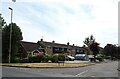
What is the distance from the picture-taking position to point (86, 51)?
125 metres

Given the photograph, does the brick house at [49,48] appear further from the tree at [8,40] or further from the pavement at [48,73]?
the pavement at [48,73]

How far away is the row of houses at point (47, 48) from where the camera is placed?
7762 cm

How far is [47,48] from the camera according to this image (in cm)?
9519

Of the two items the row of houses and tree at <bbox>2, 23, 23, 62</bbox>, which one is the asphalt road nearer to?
tree at <bbox>2, 23, 23, 62</bbox>

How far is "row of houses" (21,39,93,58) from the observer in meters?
77.6

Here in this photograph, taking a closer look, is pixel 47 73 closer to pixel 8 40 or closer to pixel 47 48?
pixel 8 40

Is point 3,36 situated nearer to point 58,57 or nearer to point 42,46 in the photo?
point 58,57

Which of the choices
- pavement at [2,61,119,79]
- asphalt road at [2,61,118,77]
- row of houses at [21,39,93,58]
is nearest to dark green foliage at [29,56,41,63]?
pavement at [2,61,119,79]

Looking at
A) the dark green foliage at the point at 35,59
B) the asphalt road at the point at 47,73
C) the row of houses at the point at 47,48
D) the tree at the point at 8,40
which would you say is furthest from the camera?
the row of houses at the point at 47,48

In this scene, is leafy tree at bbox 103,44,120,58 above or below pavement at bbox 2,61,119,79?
above

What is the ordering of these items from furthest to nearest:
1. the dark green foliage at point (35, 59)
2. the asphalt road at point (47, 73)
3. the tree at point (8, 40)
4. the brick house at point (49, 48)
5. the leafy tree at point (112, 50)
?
the leafy tree at point (112, 50), the brick house at point (49, 48), the tree at point (8, 40), the dark green foliage at point (35, 59), the asphalt road at point (47, 73)

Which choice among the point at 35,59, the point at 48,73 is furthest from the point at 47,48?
the point at 48,73

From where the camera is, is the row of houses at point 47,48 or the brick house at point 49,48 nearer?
the row of houses at point 47,48

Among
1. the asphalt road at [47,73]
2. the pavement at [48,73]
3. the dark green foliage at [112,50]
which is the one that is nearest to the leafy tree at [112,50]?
the dark green foliage at [112,50]
